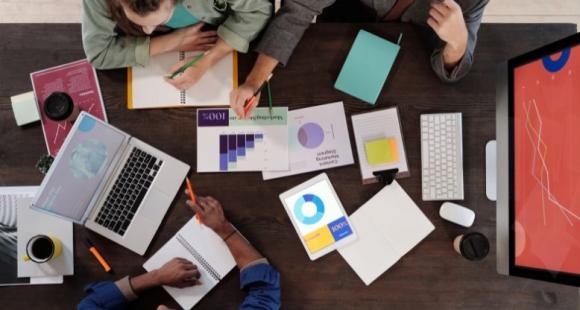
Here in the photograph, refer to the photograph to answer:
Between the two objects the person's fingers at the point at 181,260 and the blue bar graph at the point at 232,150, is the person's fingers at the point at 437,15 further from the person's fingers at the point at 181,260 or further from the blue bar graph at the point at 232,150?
the person's fingers at the point at 181,260

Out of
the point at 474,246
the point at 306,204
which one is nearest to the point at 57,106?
the point at 306,204

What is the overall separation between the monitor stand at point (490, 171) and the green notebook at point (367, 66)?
0.36 meters

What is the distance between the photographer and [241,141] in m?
1.28

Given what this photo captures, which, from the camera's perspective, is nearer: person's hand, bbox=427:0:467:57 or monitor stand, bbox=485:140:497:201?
person's hand, bbox=427:0:467:57

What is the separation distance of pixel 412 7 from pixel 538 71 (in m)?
0.45

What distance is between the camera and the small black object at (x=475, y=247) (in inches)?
46.5

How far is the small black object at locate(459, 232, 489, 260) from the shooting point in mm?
1182

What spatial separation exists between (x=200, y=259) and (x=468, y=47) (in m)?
0.96

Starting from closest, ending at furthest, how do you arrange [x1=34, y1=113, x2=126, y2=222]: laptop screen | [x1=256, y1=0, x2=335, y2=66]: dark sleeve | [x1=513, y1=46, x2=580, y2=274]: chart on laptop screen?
1. [x1=513, y1=46, x2=580, y2=274]: chart on laptop screen
2. [x1=34, y1=113, x2=126, y2=222]: laptop screen
3. [x1=256, y1=0, x2=335, y2=66]: dark sleeve

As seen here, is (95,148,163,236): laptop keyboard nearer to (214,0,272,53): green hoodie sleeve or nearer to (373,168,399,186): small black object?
(214,0,272,53): green hoodie sleeve

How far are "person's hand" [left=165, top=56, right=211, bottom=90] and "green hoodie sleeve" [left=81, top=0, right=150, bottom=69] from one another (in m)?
0.10

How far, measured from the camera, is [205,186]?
128 cm

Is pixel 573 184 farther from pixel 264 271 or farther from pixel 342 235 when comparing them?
pixel 264 271

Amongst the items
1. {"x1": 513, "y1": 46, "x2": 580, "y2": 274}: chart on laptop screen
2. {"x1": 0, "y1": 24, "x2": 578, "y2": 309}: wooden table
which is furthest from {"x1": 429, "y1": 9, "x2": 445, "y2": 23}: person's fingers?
{"x1": 513, "y1": 46, "x2": 580, "y2": 274}: chart on laptop screen
